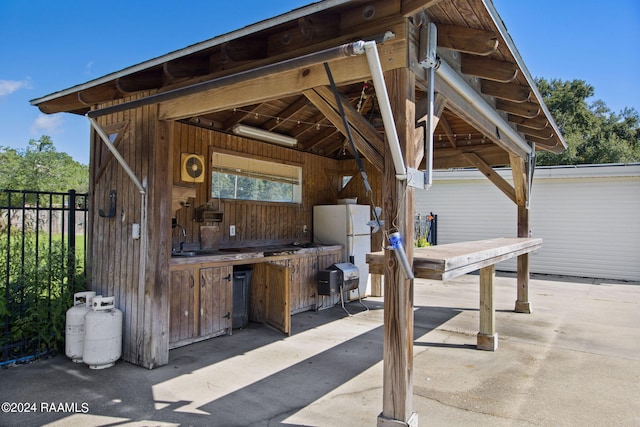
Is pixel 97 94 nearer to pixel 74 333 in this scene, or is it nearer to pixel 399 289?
pixel 74 333

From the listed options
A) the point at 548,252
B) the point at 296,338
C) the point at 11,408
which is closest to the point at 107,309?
the point at 11,408

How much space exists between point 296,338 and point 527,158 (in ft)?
14.6

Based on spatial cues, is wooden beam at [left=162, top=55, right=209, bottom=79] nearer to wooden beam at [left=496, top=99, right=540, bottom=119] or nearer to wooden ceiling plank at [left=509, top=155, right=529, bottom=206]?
wooden beam at [left=496, top=99, right=540, bottom=119]

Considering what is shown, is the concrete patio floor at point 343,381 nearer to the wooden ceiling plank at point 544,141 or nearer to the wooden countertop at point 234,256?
the wooden countertop at point 234,256

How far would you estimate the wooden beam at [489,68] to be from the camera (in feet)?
10.4

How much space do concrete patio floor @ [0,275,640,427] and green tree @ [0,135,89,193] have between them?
19.2 m

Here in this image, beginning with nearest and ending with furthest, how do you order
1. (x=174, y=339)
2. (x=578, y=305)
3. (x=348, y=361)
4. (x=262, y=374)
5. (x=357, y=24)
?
(x=357, y=24)
(x=262, y=374)
(x=348, y=361)
(x=174, y=339)
(x=578, y=305)

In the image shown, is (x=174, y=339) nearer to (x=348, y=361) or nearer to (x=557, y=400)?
(x=348, y=361)

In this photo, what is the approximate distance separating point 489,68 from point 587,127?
75.8 feet

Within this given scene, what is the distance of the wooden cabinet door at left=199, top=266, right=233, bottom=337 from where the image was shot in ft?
→ 14.4

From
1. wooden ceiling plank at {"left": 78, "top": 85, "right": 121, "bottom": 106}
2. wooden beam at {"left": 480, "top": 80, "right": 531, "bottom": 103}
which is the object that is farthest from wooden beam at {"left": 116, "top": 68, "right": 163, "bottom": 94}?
wooden beam at {"left": 480, "top": 80, "right": 531, "bottom": 103}

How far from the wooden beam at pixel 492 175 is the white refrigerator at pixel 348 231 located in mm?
1868

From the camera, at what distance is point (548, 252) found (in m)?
10.0

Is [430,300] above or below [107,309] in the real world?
below
